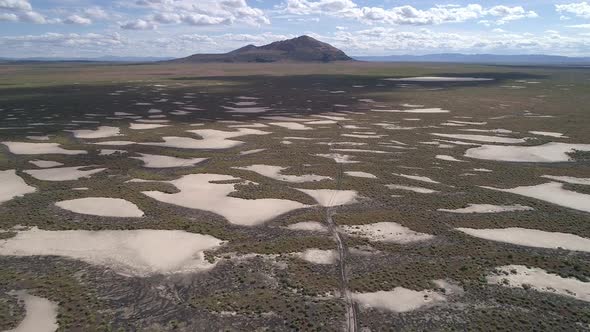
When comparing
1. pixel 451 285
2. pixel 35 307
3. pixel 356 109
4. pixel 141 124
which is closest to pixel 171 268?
pixel 35 307

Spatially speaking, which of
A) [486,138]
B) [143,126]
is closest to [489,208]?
[486,138]

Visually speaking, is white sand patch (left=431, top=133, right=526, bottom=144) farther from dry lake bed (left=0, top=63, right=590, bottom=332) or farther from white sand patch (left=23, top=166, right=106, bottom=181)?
white sand patch (left=23, top=166, right=106, bottom=181)

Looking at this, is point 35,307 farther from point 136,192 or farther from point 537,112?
point 537,112

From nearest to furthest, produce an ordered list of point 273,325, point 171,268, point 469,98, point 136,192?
point 273,325, point 171,268, point 136,192, point 469,98

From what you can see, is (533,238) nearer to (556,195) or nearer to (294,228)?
(556,195)

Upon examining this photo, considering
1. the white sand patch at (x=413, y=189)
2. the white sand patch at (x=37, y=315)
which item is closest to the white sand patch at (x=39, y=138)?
the white sand patch at (x=37, y=315)

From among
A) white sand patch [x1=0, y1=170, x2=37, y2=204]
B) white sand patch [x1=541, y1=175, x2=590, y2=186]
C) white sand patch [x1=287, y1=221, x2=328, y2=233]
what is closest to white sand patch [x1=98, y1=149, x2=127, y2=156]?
white sand patch [x1=0, y1=170, x2=37, y2=204]
